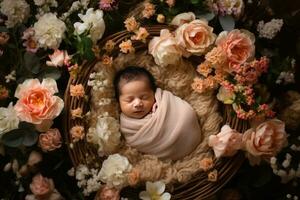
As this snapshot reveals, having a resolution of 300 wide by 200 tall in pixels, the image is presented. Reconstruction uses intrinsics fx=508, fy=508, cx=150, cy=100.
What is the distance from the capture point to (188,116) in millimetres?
1204

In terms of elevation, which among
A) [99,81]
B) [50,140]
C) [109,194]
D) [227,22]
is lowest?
[109,194]

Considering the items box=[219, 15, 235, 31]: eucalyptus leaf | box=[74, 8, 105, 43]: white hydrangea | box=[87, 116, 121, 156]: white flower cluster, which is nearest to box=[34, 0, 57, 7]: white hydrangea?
box=[74, 8, 105, 43]: white hydrangea

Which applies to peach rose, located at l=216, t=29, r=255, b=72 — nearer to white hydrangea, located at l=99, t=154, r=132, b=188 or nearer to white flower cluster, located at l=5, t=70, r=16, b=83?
white hydrangea, located at l=99, t=154, r=132, b=188

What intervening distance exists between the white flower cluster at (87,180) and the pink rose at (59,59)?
0.25 metres

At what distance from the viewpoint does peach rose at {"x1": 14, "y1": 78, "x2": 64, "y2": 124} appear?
116cm

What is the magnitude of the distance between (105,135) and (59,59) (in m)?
0.22

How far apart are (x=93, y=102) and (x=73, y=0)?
291mm

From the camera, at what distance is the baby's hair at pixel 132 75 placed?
1229 mm

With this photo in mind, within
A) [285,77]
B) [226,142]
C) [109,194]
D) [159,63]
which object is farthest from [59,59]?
[285,77]

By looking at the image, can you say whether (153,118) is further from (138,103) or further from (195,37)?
(195,37)

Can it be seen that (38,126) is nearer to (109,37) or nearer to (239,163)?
(109,37)

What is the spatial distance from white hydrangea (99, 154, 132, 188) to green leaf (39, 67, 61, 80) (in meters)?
0.24

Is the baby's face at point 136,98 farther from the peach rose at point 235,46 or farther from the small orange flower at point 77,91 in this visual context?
the peach rose at point 235,46

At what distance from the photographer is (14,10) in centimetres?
127
